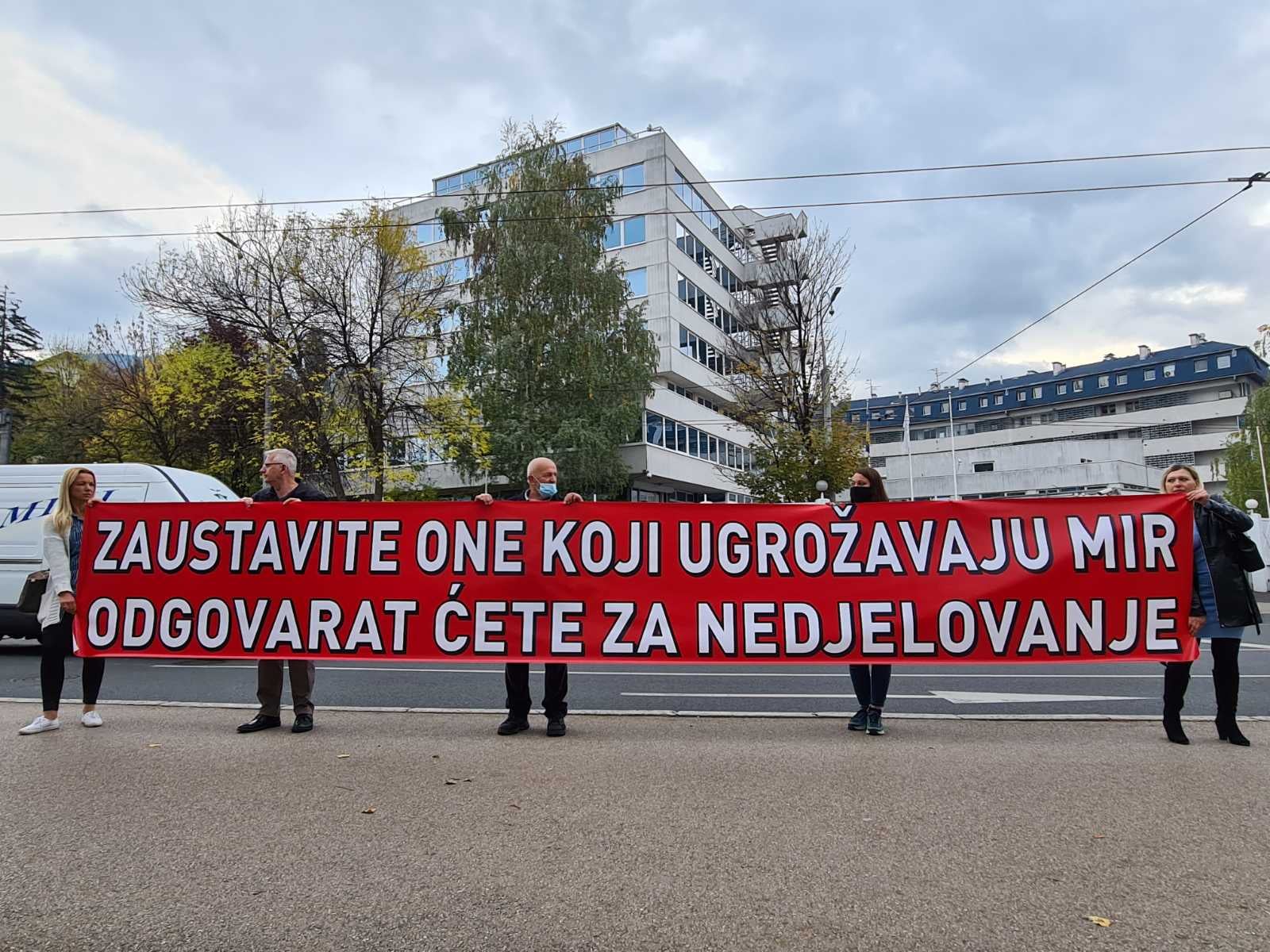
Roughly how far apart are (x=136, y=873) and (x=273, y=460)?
3583mm

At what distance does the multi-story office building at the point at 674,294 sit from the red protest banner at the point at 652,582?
27507 millimetres

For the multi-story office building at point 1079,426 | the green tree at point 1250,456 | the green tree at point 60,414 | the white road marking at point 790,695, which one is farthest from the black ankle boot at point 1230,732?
the green tree at point 1250,456

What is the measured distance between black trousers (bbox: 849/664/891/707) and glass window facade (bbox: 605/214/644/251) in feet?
115

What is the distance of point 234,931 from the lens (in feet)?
9.34

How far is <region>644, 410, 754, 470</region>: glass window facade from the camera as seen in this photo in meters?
36.3

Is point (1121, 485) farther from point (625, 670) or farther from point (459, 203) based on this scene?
point (625, 670)

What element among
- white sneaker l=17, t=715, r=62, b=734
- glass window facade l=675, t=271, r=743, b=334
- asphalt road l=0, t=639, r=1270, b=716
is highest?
glass window facade l=675, t=271, r=743, b=334

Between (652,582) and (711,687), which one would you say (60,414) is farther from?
(652,582)

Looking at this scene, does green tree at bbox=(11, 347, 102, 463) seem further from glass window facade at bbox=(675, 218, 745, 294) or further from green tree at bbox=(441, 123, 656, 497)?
glass window facade at bbox=(675, 218, 745, 294)

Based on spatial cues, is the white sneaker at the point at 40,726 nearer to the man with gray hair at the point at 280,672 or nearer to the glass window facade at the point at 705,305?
the man with gray hair at the point at 280,672

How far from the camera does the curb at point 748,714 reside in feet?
20.8

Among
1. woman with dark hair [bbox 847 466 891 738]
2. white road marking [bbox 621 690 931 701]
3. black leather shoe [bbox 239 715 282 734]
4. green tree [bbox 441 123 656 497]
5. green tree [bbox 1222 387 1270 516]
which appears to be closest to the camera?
woman with dark hair [bbox 847 466 891 738]

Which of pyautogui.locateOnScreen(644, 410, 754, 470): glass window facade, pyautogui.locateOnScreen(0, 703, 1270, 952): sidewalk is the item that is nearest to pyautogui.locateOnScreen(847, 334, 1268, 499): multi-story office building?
pyautogui.locateOnScreen(644, 410, 754, 470): glass window facade

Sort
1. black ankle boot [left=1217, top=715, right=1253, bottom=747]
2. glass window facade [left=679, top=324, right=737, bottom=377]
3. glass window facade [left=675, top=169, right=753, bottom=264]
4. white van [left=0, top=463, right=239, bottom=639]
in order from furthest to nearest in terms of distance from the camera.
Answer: glass window facade [left=675, top=169, right=753, bottom=264]
glass window facade [left=679, top=324, right=737, bottom=377]
white van [left=0, top=463, right=239, bottom=639]
black ankle boot [left=1217, top=715, right=1253, bottom=747]
